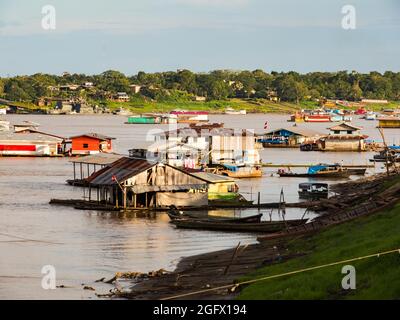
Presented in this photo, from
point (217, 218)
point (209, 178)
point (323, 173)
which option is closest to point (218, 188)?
point (209, 178)

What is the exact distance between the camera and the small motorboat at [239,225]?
33906mm

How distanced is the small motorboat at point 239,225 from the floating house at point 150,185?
4377 mm

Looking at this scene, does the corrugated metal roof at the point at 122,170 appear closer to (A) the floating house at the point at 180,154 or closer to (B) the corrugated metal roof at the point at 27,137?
(A) the floating house at the point at 180,154

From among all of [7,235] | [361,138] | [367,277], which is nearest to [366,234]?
[367,277]

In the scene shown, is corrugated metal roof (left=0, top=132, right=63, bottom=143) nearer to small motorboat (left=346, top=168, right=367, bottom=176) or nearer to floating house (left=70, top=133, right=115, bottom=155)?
floating house (left=70, top=133, right=115, bottom=155)

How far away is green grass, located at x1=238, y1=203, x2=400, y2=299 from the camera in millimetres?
18203

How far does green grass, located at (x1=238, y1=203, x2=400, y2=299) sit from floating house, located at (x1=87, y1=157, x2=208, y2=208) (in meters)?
14.2

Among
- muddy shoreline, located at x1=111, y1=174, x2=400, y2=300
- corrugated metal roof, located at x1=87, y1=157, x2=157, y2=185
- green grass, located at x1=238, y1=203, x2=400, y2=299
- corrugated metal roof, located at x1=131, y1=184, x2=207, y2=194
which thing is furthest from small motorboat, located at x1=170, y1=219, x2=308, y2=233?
green grass, located at x1=238, y1=203, x2=400, y2=299

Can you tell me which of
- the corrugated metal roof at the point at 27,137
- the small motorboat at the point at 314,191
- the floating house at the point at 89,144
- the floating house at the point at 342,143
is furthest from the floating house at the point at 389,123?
the small motorboat at the point at 314,191

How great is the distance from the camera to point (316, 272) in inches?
810

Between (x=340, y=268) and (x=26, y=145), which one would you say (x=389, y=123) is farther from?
(x=340, y=268)

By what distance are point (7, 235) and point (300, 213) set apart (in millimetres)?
12103

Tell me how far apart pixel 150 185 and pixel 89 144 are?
3234 centimetres

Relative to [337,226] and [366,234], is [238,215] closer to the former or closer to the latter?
[337,226]
